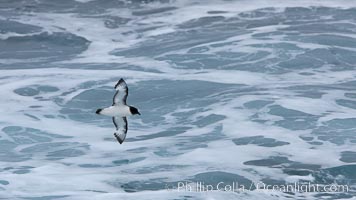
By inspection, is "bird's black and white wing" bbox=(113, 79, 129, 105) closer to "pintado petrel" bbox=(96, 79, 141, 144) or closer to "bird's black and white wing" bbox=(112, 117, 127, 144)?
"pintado petrel" bbox=(96, 79, 141, 144)

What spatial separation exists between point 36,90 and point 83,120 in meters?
2.23

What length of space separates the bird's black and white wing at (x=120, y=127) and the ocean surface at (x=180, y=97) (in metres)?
0.50

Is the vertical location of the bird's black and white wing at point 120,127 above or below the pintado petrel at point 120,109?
below

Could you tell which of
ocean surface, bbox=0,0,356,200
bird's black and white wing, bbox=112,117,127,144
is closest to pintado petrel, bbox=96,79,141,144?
bird's black and white wing, bbox=112,117,127,144

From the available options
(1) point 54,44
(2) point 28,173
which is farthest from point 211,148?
(1) point 54,44

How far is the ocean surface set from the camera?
13812 millimetres

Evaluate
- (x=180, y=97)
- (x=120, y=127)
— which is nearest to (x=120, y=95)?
(x=120, y=127)

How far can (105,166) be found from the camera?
14.6m

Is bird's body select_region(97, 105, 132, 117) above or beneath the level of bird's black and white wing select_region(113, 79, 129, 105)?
beneath

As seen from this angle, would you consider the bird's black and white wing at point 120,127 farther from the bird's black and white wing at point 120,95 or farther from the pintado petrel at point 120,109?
the bird's black and white wing at point 120,95

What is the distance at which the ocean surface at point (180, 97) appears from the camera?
45.3ft

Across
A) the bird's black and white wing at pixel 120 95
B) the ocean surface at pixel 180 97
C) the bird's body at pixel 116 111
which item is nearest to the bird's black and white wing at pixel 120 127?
the bird's body at pixel 116 111

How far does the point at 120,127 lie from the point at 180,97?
4.43 metres

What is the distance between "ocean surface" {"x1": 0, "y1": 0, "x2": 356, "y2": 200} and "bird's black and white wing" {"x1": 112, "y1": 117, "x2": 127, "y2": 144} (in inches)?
19.7
